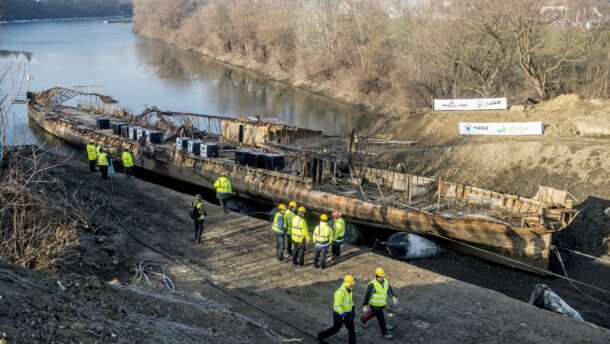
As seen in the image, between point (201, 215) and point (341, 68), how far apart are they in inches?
1715

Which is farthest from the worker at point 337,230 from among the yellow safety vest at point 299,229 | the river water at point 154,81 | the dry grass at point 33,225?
the river water at point 154,81

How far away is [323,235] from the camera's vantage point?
14.6m

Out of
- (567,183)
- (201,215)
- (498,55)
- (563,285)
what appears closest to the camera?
(201,215)

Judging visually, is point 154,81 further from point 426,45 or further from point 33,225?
point 33,225

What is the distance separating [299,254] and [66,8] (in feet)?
453

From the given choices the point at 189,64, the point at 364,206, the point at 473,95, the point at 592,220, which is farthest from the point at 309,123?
the point at 189,64

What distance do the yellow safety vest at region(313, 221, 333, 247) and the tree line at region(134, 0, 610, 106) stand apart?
2651 cm

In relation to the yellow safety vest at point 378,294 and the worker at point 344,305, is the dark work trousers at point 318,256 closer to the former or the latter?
the yellow safety vest at point 378,294

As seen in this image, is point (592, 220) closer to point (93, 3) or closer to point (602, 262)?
point (602, 262)

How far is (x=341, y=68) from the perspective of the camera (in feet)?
190

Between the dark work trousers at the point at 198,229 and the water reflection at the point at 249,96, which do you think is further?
the water reflection at the point at 249,96

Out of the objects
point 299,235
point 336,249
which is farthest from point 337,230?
point 299,235

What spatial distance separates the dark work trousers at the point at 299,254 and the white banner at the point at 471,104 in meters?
22.0

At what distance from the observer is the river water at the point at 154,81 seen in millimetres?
48344
